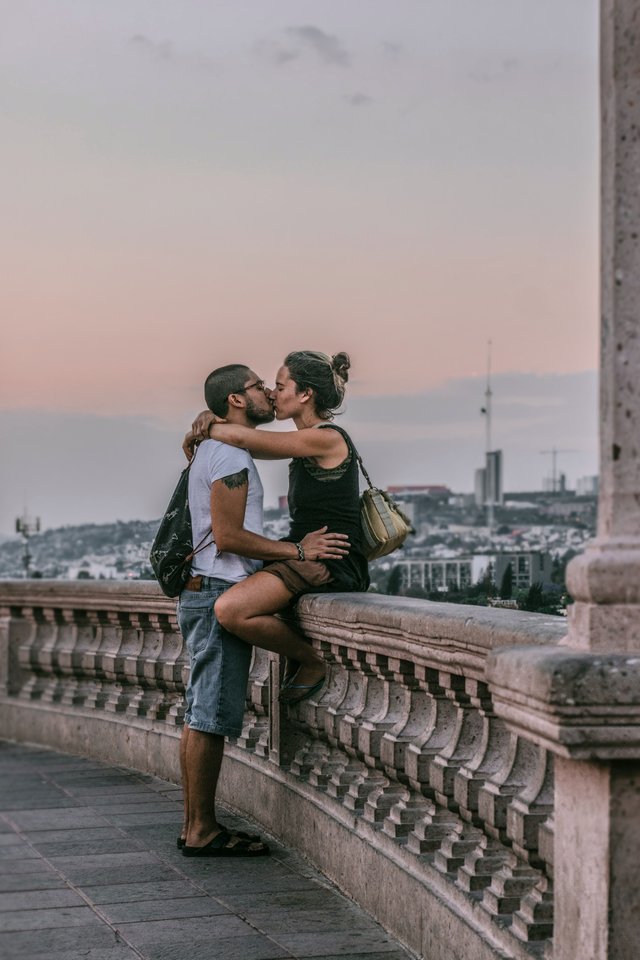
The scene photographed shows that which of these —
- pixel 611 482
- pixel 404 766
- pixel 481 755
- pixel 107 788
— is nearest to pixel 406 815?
pixel 404 766

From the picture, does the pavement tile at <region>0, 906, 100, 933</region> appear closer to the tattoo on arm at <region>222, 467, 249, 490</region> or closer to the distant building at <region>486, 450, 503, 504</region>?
the tattoo on arm at <region>222, 467, 249, 490</region>

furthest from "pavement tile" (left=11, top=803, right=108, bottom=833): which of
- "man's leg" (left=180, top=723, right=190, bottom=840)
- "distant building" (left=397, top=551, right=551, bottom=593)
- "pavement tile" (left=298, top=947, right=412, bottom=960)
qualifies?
"pavement tile" (left=298, top=947, right=412, bottom=960)

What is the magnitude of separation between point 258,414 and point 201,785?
5.09 feet

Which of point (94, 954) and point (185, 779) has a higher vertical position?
point (185, 779)

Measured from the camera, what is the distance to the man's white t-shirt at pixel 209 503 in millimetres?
6598

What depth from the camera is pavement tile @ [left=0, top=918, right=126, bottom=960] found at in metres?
5.19

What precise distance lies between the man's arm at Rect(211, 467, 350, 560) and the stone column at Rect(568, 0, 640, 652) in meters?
2.86

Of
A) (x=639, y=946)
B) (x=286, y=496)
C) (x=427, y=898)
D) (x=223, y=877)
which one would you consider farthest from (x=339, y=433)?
(x=639, y=946)

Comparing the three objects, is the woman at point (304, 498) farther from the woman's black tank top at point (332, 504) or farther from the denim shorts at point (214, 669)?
the denim shorts at point (214, 669)

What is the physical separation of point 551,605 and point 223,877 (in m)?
1.72

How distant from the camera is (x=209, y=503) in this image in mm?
6684

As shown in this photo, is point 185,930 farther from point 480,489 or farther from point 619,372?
point 480,489

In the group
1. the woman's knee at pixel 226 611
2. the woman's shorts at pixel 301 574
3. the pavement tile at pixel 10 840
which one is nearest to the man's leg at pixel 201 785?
the woman's knee at pixel 226 611

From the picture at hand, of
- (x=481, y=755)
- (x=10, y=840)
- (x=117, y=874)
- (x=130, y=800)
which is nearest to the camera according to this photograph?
(x=481, y=755)
